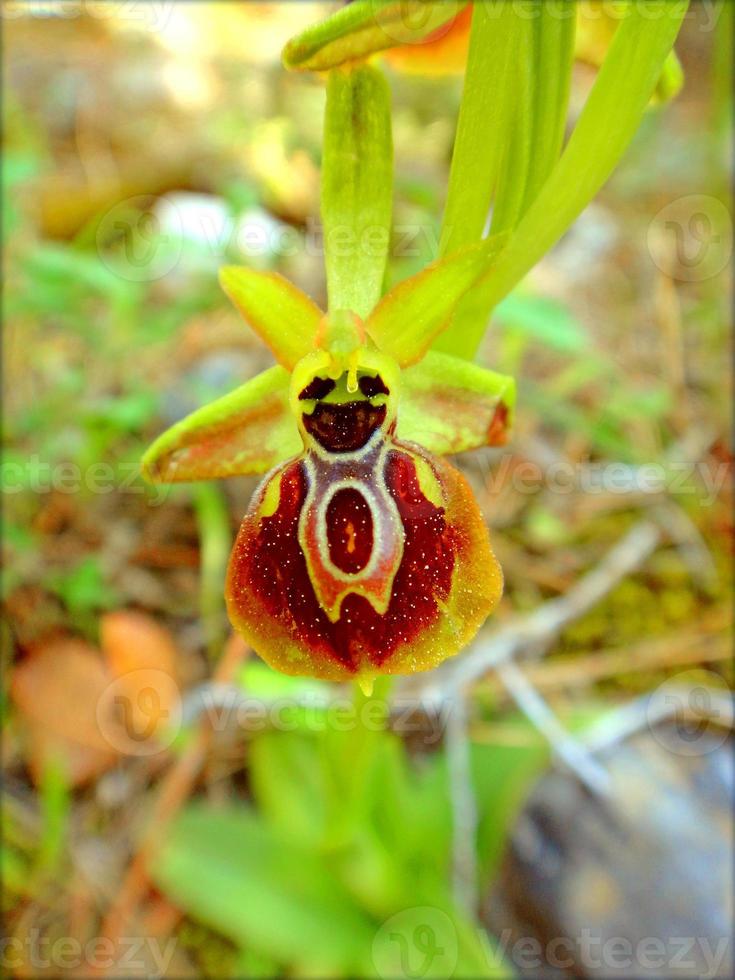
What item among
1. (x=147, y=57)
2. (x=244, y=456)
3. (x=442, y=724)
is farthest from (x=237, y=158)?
(x=244, y=456)

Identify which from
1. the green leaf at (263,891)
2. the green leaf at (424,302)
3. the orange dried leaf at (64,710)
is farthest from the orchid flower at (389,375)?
the orange dried leaf at (64,710)

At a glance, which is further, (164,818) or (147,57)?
(147,57)

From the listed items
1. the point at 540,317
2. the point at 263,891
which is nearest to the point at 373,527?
the point at 263,891

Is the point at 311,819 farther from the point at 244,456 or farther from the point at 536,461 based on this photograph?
the point at 536,461

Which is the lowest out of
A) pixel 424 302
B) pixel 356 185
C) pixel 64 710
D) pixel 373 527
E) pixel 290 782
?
pixel 290 782

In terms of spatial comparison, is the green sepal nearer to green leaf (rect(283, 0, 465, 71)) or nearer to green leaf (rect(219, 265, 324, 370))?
green leaf (rect(219, 265, 324, 370))

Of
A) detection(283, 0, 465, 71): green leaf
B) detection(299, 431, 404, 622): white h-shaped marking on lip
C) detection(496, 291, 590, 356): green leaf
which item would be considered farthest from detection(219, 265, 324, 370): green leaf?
detection(496, 291, 590, 356): green leaf

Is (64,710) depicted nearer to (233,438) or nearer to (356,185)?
(233,438)
